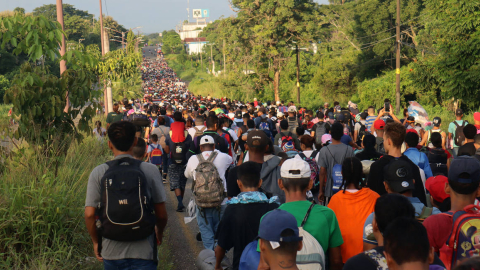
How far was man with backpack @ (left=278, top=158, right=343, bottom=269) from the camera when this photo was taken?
11.3 ft

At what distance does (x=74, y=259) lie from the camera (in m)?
5.71

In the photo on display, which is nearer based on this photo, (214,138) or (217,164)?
(217,164)

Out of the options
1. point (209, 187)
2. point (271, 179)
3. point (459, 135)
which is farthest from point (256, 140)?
point (459, 135)

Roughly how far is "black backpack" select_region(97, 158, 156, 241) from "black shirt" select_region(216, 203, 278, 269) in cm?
65

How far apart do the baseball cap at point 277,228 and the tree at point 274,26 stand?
3917 centimetres

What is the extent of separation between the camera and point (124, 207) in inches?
141

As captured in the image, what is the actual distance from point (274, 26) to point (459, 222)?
129ft

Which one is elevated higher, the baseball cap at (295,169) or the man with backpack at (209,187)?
the baseball cap at (295,169)

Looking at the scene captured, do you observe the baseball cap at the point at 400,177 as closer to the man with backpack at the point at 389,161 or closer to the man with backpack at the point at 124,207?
the man with backpack at the point at 389,161

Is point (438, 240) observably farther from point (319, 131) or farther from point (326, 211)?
point (319, 131)

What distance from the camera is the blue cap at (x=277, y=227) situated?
2742 millimetres

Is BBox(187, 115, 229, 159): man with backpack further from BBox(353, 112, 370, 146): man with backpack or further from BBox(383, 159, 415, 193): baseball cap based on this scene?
BBox(353, 112, 370, 146): man with backpack

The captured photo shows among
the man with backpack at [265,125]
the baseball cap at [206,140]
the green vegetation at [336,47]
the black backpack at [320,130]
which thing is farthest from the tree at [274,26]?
the baseball cap at [206,140]

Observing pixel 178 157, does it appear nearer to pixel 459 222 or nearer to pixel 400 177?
pixel 400 177
